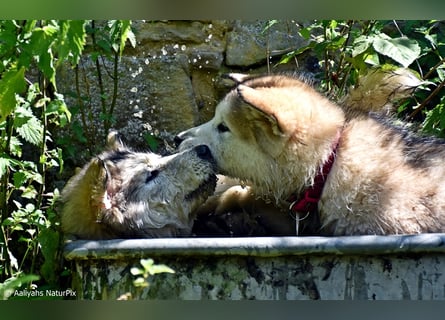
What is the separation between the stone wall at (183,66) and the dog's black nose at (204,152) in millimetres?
1925

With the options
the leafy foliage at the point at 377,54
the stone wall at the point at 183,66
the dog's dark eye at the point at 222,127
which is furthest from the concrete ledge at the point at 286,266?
the stone wall at the point at 183,66

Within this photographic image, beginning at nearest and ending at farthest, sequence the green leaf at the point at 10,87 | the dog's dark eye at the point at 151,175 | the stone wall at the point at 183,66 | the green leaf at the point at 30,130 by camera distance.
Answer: the green leaf at the point at 10,87
the dog's dark eye at the point at 151,175
the green leaf at the point at 30,130
the stone wall at the point at 183,66

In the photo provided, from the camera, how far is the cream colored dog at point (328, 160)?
138 inches

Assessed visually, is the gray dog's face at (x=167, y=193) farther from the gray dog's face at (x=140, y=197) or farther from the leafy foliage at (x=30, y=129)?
the leafy foliage at (x=30, y=129)

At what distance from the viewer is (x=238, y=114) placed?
12.2 feet

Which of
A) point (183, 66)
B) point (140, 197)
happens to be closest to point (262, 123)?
point (140, 197)

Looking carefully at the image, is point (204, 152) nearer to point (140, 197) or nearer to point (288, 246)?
point (140, 197)

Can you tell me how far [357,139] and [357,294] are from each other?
0.92 m

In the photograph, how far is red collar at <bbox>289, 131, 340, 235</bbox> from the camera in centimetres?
364

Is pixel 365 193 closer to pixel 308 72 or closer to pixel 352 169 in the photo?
pixel 352 169
